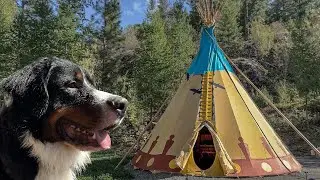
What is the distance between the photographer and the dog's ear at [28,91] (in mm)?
2559

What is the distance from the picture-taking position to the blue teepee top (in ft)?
42.6

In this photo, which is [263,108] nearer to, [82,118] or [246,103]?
[246,103]

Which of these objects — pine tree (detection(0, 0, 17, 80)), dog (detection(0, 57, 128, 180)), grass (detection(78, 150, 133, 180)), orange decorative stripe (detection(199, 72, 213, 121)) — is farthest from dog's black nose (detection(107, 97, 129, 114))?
pine tree (detection(0, 0, 17, 80))

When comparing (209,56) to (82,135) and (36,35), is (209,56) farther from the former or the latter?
(36,35)

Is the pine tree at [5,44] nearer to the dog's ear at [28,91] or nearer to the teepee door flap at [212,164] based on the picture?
the teepee door flap at [212,164]

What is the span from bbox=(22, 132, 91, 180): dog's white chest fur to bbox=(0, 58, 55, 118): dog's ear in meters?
0.16

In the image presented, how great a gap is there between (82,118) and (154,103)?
67.3 ft

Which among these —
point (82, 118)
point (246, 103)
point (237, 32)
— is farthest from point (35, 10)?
point (82, 118)

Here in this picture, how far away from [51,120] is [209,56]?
10598mm

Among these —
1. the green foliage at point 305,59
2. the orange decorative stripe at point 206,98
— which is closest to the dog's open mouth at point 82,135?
the orange decorative stripe at point 206,98

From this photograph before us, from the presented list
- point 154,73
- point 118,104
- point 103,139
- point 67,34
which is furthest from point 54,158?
point 154,73

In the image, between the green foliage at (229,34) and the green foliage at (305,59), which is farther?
the green foliage at (229,34)

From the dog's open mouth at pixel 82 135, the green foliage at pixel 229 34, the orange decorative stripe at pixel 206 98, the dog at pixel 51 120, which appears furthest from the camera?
the green foliage at pixel 229 34

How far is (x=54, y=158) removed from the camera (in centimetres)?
259
